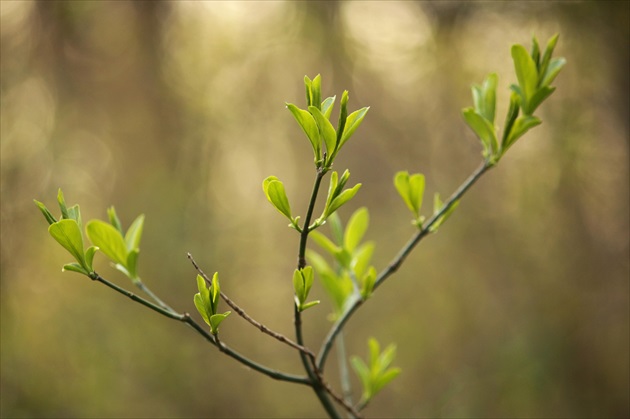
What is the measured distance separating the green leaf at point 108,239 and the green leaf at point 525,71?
0.26 m

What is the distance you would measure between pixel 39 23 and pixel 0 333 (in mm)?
986

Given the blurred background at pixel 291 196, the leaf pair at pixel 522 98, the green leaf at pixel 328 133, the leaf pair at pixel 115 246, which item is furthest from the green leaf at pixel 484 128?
the blurred background at pixel 291 196

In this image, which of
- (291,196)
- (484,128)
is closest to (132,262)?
(484,128)

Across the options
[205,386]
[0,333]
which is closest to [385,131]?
[205,386]

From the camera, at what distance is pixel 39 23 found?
1.67 m

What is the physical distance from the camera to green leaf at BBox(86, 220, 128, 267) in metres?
0.31

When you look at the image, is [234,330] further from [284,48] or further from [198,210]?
[284,48]

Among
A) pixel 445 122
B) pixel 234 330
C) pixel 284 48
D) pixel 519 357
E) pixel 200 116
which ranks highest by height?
pixel 284 48

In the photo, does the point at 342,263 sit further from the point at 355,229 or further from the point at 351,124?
the point at 351,124

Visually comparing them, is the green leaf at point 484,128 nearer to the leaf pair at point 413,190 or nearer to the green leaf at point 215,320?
the leaf pair at point 413,190

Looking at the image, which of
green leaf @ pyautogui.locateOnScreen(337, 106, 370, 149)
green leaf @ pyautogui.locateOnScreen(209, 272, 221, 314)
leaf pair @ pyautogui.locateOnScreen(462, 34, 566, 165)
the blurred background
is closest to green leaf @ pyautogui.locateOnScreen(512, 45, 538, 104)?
leaf pair @ pyautogui.locateOnScreen(462, 34, 566, 165)

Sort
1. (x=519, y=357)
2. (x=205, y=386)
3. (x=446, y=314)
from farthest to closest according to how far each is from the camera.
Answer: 1. (x=446, y=314)
2. (x=205, y=386)
3. (x=519, y=357)

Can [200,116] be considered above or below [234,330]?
above

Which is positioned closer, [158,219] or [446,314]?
[158,219]
